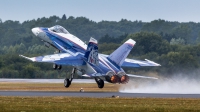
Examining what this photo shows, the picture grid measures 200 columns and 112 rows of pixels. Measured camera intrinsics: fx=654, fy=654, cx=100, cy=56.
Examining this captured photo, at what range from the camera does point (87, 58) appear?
57.3 meters

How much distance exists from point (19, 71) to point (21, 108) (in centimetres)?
5329

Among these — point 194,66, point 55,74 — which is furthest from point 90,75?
point 55,74

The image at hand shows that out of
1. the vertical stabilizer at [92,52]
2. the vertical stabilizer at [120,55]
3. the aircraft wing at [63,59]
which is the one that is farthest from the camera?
the aircraft wing at [63,59]

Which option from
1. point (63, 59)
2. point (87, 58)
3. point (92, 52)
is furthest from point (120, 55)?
point (63, 59)

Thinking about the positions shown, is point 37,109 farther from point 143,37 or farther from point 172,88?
point 143,37

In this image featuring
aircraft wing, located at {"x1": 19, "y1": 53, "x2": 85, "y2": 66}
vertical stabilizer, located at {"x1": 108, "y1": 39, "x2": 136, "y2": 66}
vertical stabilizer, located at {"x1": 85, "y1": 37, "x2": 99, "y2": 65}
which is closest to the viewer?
vertical stabilizer, located at {"x1": 85, "y1": 37, "x2": 99, "y2": 65}

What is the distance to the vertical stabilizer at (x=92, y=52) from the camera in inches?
2160

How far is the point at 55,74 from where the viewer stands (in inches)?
3538

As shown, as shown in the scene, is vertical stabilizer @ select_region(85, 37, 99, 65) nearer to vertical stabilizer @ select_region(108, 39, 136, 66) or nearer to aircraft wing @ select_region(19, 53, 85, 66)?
vertical stabilizer @ select_region(108, 39, 136, 66)

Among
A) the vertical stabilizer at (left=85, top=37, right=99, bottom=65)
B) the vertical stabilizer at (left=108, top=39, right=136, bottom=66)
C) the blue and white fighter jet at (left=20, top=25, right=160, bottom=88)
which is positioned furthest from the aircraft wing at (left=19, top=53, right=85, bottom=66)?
the vertical stabilizer at (left=108, top=39, right=136, bottom=66)

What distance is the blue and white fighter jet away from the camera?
2164 inches

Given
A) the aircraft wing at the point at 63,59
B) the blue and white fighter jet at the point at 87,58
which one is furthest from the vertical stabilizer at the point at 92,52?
the aircraft wing at the point at 63,59

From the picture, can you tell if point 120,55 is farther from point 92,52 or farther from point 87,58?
point 87,58

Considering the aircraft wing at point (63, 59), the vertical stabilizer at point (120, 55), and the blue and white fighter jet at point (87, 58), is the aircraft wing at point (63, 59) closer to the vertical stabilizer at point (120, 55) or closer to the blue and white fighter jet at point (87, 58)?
the blue and white fighter jet at point (87, 58)
